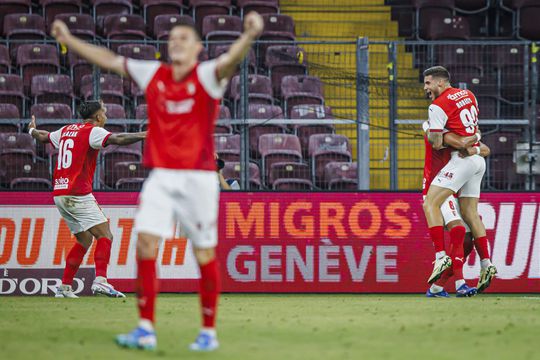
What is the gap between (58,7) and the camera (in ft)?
64.4

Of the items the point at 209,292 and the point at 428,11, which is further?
the point at 428,11

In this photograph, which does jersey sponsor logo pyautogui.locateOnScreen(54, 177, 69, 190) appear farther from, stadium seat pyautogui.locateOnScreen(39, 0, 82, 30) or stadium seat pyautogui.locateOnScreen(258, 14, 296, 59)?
stadium seat pyautogui.locateOnScreen(39, 0, 82, 30)

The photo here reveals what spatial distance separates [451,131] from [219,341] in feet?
18.0

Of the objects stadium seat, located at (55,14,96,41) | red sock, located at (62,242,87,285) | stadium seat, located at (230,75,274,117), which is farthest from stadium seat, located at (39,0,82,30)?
red sock, located at (62,242,87,285)

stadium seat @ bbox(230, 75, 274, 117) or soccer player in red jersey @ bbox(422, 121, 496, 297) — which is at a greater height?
stadium seat @ bbox(230, 75, 274, 117)

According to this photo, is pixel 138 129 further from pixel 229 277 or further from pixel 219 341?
pixel 219 341

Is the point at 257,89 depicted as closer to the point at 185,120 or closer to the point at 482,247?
the point at 482,247

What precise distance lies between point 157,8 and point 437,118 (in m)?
10.0

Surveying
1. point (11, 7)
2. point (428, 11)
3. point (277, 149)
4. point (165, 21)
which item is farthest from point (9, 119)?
point (428, 11)

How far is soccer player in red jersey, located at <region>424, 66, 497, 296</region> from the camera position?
36.4ft

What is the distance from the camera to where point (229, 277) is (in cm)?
1304

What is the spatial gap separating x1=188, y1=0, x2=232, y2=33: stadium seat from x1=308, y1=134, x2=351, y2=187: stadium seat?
622cm

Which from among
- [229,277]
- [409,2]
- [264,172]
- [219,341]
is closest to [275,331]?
[219,341]

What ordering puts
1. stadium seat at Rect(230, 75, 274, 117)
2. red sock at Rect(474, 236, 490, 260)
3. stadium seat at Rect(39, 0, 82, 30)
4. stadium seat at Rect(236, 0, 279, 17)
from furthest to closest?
stadium seat at Rect(236, 0, 279, 17) → stadium seat at Rect(39, 0, 82, 30) → stadium seat at Rect(230, 75, 274, 117) → red sock at Rect(474, 236, 490, 260)
